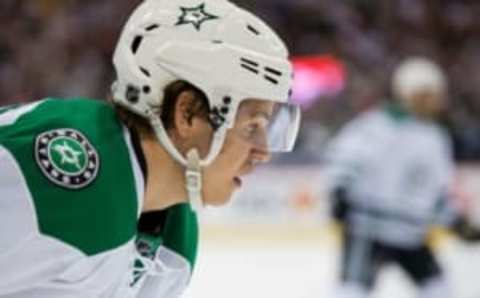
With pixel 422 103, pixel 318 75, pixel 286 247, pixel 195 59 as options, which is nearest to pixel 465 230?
pixel 422 103

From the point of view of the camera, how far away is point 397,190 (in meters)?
4.15

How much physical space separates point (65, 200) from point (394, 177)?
9.74 ft

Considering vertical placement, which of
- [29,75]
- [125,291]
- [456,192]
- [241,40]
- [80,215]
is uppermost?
[241,40]

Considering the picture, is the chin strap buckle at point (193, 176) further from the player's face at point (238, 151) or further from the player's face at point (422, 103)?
the player's face at point (422, 103)

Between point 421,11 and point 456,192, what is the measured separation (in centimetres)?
151

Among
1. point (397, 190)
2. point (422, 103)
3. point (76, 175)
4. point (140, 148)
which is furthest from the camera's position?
point (397, 190)

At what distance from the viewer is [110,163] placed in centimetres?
128

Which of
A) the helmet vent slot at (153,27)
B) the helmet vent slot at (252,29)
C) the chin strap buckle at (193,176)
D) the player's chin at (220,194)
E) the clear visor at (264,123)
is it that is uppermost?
the helmet vent slot at (153,27)

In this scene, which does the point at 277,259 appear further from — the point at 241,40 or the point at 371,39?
the point at 241,40

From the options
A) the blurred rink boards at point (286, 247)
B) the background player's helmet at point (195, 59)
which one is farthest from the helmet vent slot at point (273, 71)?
the blurred rink boards at point (286, 247)

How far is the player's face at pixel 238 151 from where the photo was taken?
4.62 feet

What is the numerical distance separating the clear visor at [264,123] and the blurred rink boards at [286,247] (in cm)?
254

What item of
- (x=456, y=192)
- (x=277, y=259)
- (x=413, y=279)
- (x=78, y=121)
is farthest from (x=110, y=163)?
(x=456, y=192)

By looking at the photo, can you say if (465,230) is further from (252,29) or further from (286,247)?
(252,29)
